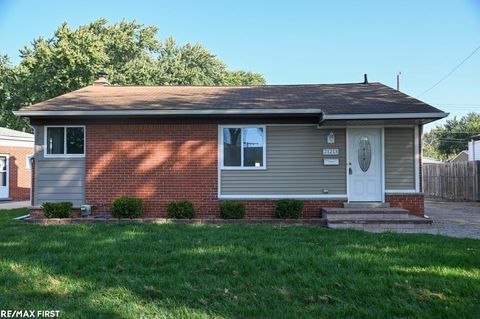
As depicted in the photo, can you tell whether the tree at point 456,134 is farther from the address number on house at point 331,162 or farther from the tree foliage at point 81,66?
the address number on house at point 331,162

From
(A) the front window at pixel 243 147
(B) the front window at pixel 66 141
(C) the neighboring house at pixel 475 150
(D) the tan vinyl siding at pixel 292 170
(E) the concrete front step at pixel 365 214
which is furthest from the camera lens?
(C) the neighboring house at pixel 475 150

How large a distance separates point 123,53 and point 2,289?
3339 centimetres

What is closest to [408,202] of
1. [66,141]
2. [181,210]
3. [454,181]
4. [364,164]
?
[364,164]

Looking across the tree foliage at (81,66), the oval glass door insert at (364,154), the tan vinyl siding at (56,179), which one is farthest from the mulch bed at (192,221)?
the tree foliage at (81,66)

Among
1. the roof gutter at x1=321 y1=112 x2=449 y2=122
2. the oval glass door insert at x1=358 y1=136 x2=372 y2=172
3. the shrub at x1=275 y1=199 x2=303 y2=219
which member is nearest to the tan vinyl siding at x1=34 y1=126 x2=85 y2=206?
the shrub at x1=275 y1=199 x2=303 y2=219

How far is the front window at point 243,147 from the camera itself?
38.2 feet

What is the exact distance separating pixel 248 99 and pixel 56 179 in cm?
581

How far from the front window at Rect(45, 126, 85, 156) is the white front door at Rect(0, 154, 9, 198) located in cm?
1089

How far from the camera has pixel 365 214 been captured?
10469 mm

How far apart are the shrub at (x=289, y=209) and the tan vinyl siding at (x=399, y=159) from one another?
2.49 metres

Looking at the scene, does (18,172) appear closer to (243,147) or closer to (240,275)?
(243,147)

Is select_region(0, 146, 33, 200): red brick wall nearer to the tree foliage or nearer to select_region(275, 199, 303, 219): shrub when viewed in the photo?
the tree foliage

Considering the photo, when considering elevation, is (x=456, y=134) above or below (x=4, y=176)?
above

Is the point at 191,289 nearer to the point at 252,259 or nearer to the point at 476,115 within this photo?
the point at 252,259
